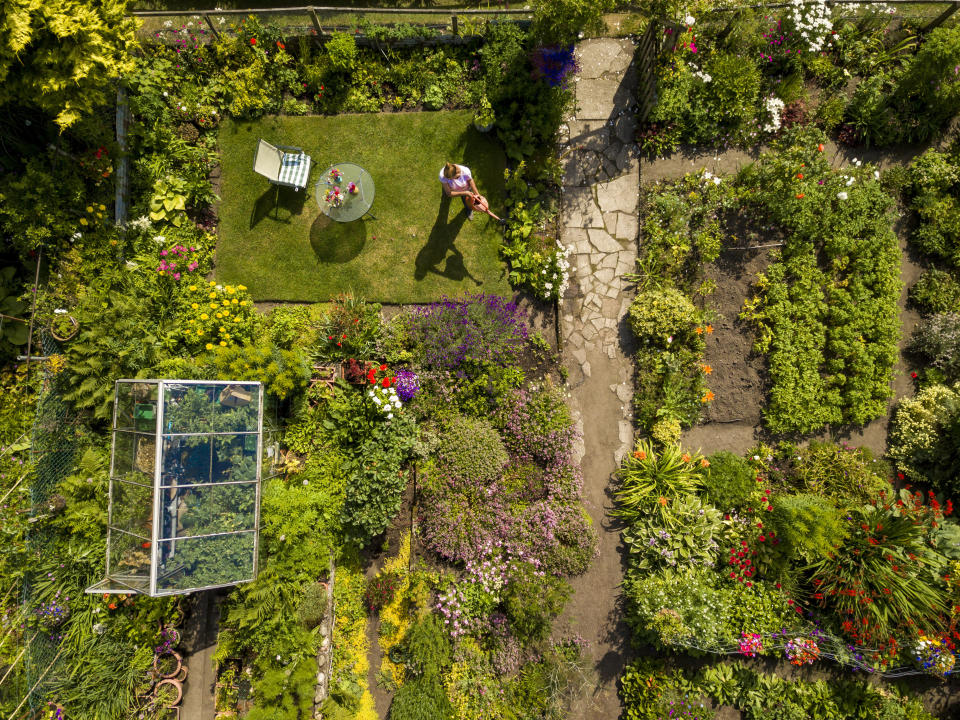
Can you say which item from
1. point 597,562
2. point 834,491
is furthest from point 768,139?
point 597,562

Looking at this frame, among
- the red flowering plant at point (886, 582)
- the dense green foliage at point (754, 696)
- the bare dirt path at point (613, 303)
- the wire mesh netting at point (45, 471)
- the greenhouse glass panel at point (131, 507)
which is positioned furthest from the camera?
the bare dirt path at point (613, 303)

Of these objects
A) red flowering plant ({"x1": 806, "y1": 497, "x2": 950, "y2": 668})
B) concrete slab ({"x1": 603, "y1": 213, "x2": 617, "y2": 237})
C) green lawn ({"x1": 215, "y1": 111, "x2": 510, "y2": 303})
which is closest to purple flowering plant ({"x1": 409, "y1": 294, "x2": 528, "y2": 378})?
green lawn ({"x1": 215, "y1": 111, "x2": 510, "y2": 303})

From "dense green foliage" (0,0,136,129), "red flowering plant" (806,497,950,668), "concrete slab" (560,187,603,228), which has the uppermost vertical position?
"dense green foliage" (0,0,136,129)

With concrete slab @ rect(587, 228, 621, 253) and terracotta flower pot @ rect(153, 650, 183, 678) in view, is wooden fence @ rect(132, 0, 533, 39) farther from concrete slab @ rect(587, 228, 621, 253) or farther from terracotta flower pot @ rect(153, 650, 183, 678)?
terracotta flower pot @ rect(153, 650, 183, 678)

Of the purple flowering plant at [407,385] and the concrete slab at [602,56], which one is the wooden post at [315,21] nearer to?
the concrete slab at [602,56]

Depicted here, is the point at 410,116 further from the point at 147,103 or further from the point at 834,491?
the point at 834,491

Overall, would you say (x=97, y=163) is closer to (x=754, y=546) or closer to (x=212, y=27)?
(x=212, y=27)

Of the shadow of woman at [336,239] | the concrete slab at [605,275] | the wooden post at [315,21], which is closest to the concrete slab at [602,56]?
the concrete slab at [605,275]

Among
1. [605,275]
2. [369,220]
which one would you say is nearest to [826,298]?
[605,275]
